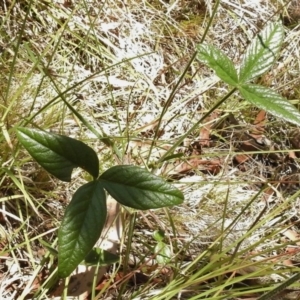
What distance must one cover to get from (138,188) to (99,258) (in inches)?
14.7

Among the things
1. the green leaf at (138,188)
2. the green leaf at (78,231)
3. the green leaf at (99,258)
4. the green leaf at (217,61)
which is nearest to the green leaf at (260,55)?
the green leaf at (217,61)

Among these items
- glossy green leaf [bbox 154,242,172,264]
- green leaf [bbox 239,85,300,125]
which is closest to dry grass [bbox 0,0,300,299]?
glossy green leaf [bbox 154,242,172,264]

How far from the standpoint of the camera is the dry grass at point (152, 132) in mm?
1506

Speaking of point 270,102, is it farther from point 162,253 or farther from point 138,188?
point 162,253

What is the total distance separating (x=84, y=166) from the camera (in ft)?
3.40

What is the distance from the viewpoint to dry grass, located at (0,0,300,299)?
1506 mm

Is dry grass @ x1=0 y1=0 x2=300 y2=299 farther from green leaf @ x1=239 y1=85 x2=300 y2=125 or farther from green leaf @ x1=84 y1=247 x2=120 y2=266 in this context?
green leaf @ x1=239 y1=85 x2=300 y2=125

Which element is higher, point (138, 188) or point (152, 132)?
point (152, 132)

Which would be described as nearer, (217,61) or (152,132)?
(217,61)

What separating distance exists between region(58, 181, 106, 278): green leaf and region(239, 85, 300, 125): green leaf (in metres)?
0.36

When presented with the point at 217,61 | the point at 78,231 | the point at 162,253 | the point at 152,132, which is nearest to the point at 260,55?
the point at 217,61

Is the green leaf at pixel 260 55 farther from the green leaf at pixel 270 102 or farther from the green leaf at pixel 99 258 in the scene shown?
the green leaf at pixel 99 258

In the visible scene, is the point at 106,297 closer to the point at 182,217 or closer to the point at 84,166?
the point at 182,217

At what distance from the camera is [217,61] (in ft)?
3.83
